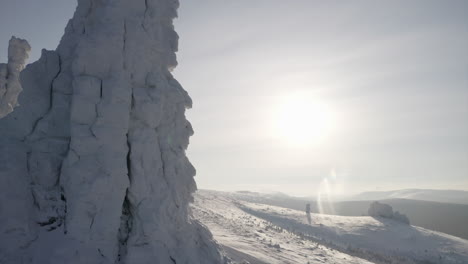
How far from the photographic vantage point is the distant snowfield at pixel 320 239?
65.4ft

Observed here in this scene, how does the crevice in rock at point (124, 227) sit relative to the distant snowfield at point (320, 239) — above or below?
above

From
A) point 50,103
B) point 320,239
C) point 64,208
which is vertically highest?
point 50,103

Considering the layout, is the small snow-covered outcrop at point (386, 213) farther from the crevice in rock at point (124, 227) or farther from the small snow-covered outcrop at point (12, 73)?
the small snow-covered outcrop at point (12, 73)

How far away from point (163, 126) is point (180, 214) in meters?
3.71

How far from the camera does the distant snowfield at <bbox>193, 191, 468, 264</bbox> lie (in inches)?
785

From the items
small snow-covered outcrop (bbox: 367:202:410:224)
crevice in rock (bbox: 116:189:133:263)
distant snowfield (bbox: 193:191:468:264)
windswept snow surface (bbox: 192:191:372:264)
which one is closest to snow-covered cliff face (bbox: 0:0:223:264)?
crevice in rock (bbox: 116:189:133:263)

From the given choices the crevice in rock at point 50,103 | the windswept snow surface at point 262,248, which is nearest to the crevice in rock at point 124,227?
the crevice in rock at point 50,103

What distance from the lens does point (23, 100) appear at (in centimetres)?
1171

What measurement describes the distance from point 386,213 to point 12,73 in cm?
5376

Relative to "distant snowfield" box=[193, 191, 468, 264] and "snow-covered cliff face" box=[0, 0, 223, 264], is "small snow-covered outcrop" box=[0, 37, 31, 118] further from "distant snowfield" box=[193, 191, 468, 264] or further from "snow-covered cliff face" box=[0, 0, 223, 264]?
"snow-covered cliff face" box=[0, 0, 223, 264]

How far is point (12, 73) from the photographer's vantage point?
34906mm

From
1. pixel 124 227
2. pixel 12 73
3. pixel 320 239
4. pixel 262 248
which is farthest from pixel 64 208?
pixel 12 73

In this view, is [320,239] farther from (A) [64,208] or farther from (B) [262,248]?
(A) [64,208]

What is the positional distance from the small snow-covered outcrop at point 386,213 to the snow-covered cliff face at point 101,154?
4165 cm
